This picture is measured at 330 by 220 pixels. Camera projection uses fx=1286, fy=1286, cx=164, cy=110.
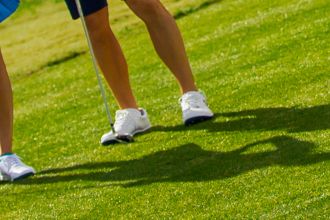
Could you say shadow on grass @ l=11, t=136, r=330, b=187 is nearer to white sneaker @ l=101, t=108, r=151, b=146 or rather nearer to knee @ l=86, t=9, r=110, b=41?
white sneaker @ l=101, t=108, r=151, b=146

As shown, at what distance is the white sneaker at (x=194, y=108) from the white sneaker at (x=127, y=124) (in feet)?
1.06

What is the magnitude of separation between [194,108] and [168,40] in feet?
1.38

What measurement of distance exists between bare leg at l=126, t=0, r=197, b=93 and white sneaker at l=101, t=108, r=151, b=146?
0.34 meters

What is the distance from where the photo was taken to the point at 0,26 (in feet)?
46.2

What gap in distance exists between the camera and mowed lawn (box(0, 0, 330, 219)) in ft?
19.3

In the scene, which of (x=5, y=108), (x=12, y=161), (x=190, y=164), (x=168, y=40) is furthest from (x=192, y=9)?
(x=190, y=164)

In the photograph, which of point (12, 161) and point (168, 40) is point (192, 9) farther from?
point (12, 161)

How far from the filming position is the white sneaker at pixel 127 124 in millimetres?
7504

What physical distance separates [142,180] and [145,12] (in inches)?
46.2

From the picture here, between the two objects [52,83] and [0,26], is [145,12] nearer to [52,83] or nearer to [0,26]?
[52,83]

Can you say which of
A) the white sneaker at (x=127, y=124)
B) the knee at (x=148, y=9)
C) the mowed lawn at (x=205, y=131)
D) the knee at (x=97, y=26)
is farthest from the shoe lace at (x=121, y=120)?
the knee at (x=148, y=9)

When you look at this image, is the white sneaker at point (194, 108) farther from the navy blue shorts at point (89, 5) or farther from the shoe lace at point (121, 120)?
the navy blue shorts at point (89, 5)

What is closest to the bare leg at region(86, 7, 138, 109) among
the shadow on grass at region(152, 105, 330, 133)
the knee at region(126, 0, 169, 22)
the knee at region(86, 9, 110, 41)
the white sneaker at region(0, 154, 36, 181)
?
the knee at region(86, 9, 110, 41)

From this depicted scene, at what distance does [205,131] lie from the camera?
7.16 meters
